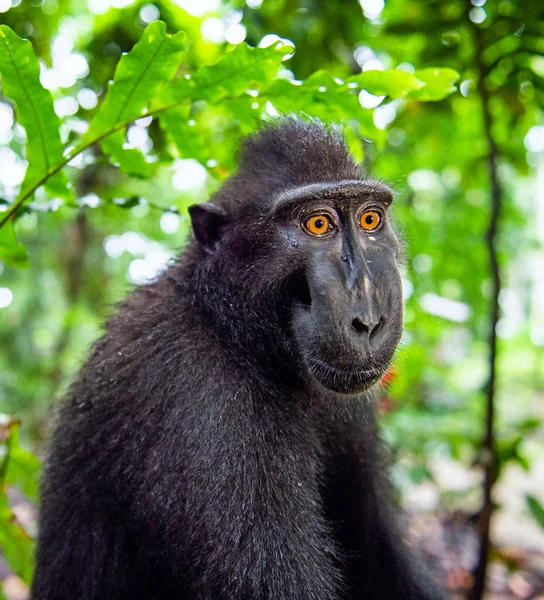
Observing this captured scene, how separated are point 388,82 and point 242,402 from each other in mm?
1508

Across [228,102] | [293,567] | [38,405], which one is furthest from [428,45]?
[38,405]

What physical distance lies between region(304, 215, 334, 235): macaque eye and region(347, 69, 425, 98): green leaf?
0.60 meters

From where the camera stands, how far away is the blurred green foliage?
8.70ft

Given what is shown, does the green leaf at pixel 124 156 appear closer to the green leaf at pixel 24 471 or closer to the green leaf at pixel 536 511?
the green leaf at pixel 24 471

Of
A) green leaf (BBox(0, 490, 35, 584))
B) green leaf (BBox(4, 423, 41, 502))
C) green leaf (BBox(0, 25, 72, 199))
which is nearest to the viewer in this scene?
green leaf (BBox(0, 25, 72, 199))

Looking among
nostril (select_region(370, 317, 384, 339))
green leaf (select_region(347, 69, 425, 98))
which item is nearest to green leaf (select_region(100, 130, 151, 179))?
green leaf (select_region(347, 69, 425, 98))

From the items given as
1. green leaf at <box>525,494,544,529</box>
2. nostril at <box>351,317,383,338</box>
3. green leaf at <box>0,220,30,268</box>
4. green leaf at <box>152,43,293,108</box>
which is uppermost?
green leaf at <box>152,43,293,108</box>

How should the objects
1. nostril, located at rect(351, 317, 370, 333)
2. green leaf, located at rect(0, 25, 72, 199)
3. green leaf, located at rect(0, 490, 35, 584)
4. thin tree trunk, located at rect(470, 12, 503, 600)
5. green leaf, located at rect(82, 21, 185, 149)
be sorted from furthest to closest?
thin tree trunk, located at rect(470, 12, 503, 600) → green leaf, located at rect(0, 490, 35, 584) → nostril, located at rect(351, 317, 370, 333) → green leaf, located at rect(82, 21, 185, 149) → green leaf, located at rect(0, 25, 72, 199)

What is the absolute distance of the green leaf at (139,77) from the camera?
89.6 inches

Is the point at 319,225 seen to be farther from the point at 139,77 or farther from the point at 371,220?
the point at 139,77

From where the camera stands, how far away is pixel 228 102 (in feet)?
9.11

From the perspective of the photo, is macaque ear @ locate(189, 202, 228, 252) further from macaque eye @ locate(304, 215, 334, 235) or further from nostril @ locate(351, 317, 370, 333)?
nostril @ locate(351, 317, 370, 333)

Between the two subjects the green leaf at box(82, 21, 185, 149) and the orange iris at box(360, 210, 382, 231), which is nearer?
the green leaf at box(82, 21, 185, 149)

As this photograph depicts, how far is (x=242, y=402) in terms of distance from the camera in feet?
8.20
